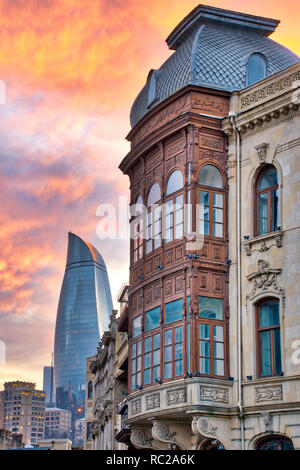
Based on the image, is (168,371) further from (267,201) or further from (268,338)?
(267,201)

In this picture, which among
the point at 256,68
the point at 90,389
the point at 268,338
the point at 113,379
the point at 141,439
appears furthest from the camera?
the point at 90,389

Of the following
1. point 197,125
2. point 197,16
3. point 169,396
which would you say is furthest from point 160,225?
point 197,16

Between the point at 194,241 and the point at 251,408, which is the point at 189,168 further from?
the point at 251,408

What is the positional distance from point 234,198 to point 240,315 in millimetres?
4708

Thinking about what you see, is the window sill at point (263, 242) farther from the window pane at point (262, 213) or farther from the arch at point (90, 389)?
the arch at point (90, 389)

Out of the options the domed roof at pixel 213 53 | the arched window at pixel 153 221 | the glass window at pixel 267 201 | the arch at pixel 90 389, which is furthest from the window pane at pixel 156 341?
the arch at pixel 90 389

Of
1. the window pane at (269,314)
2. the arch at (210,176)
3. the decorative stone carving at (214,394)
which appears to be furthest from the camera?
the arch at (210,176)

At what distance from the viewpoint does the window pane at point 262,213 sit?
31141 mm

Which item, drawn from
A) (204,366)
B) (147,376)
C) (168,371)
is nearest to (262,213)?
(204,366)

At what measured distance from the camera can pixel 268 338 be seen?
29859mm

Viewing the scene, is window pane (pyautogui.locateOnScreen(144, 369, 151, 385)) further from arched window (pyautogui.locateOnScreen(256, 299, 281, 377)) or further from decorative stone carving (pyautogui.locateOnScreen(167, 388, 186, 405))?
arched window (pyautogui.locateOnScreen(256, 299, 281, 377))

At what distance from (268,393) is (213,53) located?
46.9ft

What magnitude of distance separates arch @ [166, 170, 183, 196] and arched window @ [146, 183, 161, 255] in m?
0.86

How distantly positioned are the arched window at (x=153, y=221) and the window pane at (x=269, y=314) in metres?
5.64
